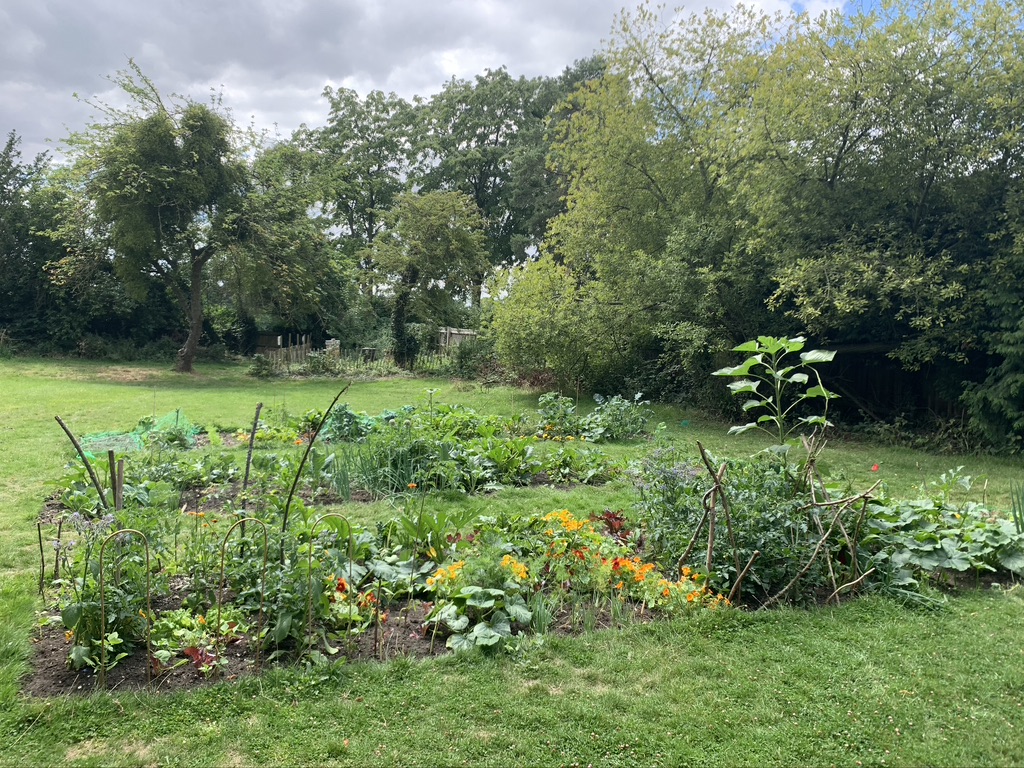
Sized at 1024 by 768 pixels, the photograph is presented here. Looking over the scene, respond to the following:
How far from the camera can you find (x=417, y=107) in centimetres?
3155

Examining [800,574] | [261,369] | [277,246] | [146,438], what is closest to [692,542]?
[800,574]

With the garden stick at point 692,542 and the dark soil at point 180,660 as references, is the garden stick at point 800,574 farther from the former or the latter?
the dark soil at point 180,660

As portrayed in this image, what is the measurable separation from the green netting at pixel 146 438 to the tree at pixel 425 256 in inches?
Answer: 489

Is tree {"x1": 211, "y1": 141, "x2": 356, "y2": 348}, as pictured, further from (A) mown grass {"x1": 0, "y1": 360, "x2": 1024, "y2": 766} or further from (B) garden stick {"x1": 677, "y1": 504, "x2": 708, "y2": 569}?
(B) garden stick {"x1": 677, "y1": 504, "x2": 708, "y2": 569}

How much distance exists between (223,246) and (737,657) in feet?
55.1

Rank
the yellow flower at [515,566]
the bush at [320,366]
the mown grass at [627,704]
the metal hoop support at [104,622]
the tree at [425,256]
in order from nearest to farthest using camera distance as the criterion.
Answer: the mown grass at [627,704], the metal hoop support at [104,622], the yellow flower at [515,566], the bush at [320,366], the tree at [425,256]

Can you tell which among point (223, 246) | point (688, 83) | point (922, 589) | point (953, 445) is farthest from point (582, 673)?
point (223, 246)

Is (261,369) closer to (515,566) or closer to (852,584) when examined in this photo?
(515,566)

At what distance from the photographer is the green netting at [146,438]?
6.10m

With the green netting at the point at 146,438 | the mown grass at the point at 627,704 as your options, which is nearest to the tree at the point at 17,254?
the green netting at the point at 146,438

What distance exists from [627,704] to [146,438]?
565 centimetres

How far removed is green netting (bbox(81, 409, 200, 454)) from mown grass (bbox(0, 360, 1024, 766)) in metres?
2.91

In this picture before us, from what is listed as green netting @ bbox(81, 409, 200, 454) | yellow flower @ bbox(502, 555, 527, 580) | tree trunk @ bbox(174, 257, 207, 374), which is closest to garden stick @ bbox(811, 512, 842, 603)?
yellow flower @ bbox(502, 555, 527, 580)

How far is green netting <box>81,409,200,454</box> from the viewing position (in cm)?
610
